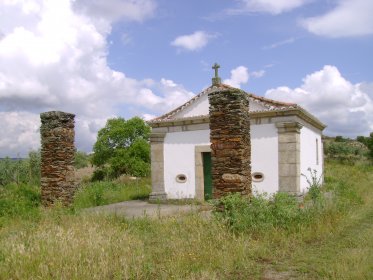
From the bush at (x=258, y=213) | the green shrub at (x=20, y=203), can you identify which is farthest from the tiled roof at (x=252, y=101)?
the green shrub at (x=20, y=203)

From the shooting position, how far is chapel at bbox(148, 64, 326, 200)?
8.78 metres

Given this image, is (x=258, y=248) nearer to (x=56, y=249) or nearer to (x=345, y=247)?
(x=345, y=247)

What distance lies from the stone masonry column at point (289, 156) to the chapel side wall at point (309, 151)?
100 cm

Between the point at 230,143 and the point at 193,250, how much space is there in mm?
3118

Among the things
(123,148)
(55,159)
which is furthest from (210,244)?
(123,148)

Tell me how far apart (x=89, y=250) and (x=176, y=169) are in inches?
407

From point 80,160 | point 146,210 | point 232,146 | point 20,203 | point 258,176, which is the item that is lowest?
point 146,210

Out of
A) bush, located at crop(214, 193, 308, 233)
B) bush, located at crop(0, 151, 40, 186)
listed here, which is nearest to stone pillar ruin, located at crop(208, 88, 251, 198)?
bush, located at crop(214, 193, 308, 233)

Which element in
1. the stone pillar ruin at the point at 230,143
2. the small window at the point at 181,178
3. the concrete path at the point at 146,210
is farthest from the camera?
the small window at the point at 181,178

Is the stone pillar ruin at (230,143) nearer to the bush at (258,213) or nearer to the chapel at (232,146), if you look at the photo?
the chapel at (232,146)

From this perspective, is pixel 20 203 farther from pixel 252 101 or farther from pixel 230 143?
pixel 252 101

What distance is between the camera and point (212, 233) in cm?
725

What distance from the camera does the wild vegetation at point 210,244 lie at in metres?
5.39

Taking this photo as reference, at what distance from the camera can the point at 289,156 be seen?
45.0ft
